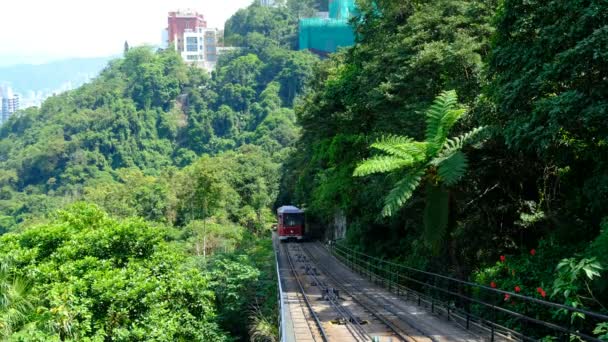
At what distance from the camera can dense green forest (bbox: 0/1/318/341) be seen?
14164 millimetres

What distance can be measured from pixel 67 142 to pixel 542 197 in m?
98.5

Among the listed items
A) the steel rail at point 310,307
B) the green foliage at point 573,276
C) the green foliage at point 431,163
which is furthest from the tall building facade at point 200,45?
the green foliage at point 573,276

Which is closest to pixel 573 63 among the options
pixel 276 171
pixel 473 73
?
pixel 473 73

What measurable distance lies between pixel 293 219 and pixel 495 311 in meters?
27.1

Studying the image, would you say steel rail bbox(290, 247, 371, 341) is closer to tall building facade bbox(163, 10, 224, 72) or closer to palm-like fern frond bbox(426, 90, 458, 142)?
palm-like fern frond bbox(426, 90, 458, 142)

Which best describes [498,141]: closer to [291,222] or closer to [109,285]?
[109,285]

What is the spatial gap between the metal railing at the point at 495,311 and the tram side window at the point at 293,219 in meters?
19.6

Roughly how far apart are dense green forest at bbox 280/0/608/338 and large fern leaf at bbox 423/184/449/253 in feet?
0.07

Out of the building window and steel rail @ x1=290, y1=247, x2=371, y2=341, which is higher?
the building window

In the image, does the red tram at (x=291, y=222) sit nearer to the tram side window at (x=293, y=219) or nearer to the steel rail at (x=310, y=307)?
the tram side window at (x=293, y=219)

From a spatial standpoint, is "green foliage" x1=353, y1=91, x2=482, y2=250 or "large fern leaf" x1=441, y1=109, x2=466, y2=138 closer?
"green foliage" x1=353, y1=91, x2=482, y2=250

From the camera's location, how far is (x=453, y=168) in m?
10.9

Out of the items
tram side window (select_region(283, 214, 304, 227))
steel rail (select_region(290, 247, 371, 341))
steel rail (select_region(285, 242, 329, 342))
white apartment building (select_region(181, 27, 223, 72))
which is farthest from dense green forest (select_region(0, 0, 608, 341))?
white apartment building (select_region(181, 27, 223, 72))

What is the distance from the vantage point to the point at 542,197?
12312 mm
